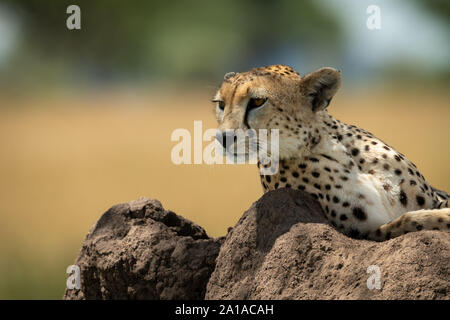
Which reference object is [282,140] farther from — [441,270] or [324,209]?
[441,270]

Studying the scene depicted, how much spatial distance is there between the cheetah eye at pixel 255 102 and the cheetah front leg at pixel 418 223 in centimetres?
67

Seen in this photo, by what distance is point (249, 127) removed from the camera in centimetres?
244

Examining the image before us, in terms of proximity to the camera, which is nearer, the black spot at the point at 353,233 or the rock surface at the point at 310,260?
the rock surface at the point at 310,260

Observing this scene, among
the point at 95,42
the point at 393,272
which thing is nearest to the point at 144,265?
the point at 393,272

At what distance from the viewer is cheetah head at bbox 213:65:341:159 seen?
8.04ft

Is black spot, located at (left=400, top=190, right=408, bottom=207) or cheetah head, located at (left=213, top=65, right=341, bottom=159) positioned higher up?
cheetah head, located at (left=213, top=65, right=341, bottom=159)

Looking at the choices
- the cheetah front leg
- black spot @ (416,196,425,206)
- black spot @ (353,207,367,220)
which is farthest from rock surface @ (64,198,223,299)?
black spot @ (416,196,425,206)

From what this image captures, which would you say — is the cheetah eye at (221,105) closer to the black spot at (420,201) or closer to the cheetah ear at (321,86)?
the cheetah ear at (321,86)

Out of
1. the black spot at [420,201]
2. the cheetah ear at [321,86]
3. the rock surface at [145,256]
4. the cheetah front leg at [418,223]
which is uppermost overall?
the cheetah ear at [321,86]

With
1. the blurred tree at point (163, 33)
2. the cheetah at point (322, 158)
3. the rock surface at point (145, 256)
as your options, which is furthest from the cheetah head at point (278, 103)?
the blurred tree at point (163, 33)

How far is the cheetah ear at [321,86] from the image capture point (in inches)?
101

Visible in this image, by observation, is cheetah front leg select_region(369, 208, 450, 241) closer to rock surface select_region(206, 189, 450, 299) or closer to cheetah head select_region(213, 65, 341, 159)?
rock surface select_region(206, 189, 450, 299)

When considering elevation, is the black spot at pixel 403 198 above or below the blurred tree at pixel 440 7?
below

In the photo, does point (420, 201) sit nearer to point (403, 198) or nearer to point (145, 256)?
point (403, 198)
